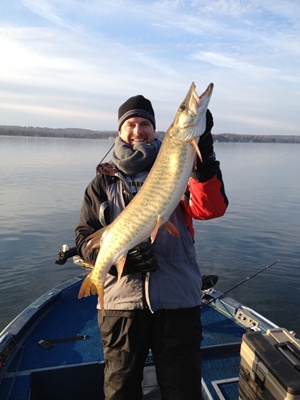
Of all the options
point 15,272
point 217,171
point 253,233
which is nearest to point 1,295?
point 15,272

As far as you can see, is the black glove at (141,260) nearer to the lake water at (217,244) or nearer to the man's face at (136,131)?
the man's face at (136,131)

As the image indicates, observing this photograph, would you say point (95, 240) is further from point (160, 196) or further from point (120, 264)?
point (160, 196)

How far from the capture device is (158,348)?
2816 mm

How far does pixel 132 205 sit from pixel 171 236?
441 mm

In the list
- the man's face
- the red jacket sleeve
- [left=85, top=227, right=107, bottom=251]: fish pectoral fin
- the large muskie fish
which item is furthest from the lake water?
the red jacket sleeve

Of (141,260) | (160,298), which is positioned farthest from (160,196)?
(160,298)

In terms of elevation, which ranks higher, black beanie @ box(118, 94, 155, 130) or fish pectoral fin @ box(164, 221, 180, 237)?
black beanie @ box(118, 94, 155, 130)

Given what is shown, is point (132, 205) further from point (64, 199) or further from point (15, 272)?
point (64, 199)

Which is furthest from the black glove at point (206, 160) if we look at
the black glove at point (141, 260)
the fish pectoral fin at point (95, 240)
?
the fish pectoral fin at point (95, 240)

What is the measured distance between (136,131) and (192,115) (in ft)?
2.69

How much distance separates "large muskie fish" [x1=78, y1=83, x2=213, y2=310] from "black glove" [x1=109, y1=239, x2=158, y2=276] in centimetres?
5

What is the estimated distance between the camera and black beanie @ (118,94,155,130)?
334 cm

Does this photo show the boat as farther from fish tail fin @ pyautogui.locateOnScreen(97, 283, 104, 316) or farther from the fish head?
the fish head

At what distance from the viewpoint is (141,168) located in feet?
10.2
